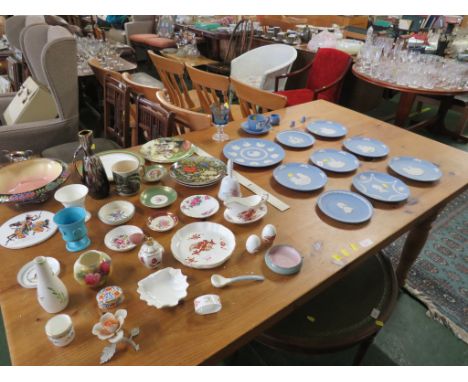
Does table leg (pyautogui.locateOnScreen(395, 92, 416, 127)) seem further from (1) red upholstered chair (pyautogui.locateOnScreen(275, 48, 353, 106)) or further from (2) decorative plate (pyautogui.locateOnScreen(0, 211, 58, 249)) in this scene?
(2) decorative plate (pyautogui.locateOnScreen(0, 211, 58, 249))

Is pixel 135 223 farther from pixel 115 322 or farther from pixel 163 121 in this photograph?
pixel 163 121

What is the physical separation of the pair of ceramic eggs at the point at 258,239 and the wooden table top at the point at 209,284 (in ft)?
0.07

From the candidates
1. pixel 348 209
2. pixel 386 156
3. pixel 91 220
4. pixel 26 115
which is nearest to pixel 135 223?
pixel 91 220

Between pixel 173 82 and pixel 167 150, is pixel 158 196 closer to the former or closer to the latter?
pixel 167 150

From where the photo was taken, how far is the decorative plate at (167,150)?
1.28 metres

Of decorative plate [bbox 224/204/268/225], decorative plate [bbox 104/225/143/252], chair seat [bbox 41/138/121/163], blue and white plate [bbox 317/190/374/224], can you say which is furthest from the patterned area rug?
chair seat [bbox 41/138/121/163]

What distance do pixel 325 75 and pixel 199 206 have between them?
8.34ft

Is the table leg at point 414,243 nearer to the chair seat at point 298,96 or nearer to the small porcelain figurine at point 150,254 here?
the small porcelain figurine at point 150,254

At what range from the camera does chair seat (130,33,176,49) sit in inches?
187

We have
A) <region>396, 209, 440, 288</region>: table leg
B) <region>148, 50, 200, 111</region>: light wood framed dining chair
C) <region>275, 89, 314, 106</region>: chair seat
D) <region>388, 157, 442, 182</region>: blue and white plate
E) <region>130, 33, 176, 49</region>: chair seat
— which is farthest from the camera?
Answer: <region>130, 33, 176, 49</region>: chair seat

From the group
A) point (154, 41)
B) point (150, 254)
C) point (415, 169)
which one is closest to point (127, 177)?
point (150, 254)

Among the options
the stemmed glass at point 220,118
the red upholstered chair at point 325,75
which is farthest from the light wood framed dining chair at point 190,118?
the red upholstered chair at point 325,75

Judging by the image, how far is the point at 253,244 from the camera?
854 millimetres

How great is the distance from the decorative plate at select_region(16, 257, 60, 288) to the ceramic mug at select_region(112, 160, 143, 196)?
0.33 metres
